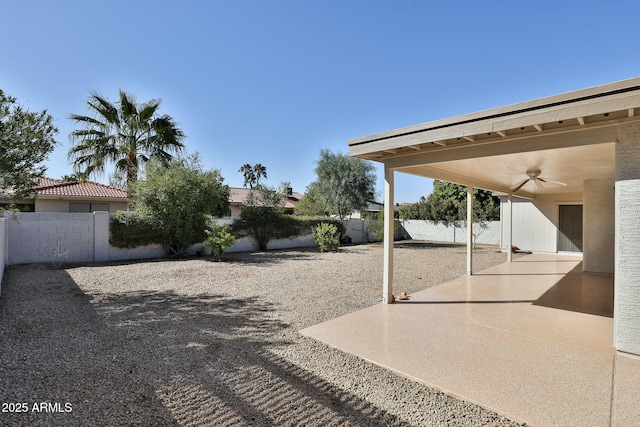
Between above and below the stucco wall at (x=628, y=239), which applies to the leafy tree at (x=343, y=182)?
above

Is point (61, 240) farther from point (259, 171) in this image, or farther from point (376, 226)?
point (259, 171)

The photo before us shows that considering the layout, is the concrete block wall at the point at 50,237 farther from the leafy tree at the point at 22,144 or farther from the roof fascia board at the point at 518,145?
the roof fascia board at the point at 518,145

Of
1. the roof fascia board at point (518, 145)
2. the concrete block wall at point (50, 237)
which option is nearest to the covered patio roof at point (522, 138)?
the roof fascia board at point (518, 145)

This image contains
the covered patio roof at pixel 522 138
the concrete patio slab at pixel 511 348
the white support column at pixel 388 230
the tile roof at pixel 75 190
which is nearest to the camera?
Answer: the concrete patio slab at pixel 511 348

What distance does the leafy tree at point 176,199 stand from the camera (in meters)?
12.1

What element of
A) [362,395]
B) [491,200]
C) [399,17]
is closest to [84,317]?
[362,395]

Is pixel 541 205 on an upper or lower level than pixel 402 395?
upper

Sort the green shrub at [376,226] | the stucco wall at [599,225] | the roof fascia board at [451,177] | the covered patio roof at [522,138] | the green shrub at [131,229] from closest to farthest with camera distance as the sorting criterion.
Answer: the covered patio roof at [522,138], the roof fascia board at [451,177], the stucco wall at [599,225], the green shrub at [131,229], the green shrub at [376,226]

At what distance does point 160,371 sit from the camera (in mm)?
3371

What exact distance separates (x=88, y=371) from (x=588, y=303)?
8.13 m

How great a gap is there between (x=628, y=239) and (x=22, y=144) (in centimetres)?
893

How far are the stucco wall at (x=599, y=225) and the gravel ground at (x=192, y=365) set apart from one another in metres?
6.41

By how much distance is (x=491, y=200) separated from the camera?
22.0 meters

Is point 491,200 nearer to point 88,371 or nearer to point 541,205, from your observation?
point 541,205
